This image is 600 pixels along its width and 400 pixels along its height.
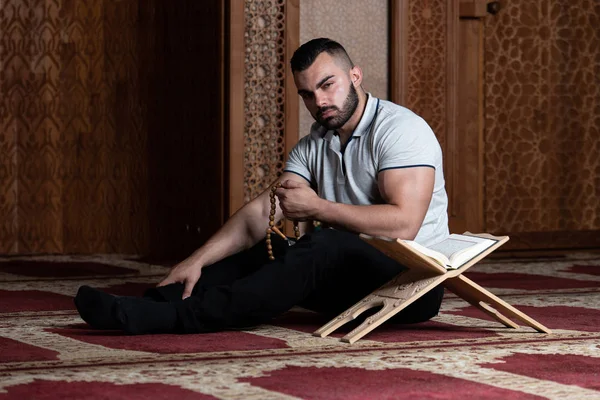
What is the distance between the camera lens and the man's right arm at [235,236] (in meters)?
3.42

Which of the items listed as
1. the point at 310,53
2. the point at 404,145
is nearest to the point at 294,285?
the point at 404,145

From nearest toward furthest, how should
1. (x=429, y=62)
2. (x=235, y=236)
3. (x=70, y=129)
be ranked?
(x=235, y=236), (x=429, y=62), (x=70, y=129)

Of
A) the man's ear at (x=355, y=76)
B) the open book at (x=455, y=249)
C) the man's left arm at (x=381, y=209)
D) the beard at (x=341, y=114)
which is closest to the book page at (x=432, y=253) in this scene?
the open book at (x=455, y=249)

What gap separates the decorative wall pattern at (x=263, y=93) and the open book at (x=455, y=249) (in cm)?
284

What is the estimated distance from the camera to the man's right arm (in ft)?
11.2

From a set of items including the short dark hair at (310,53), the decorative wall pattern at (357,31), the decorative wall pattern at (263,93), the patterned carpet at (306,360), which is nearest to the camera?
the patterned carpet at (306,360)

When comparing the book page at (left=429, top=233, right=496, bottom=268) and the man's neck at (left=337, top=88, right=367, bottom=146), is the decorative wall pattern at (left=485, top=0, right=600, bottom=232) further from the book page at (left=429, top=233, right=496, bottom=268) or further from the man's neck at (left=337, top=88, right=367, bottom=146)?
the book page at (left=429, top=233, right=496, bottom=268)

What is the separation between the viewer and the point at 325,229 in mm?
3199

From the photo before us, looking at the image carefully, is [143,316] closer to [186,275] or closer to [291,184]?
[186,275]

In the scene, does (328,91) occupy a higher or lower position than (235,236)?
higher

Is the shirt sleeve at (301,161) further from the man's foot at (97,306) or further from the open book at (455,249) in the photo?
the man's foot at (97,306)

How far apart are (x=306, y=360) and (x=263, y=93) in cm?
342

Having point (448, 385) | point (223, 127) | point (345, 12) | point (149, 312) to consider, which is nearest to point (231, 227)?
point (149, 312)

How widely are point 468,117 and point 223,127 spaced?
1.50m
